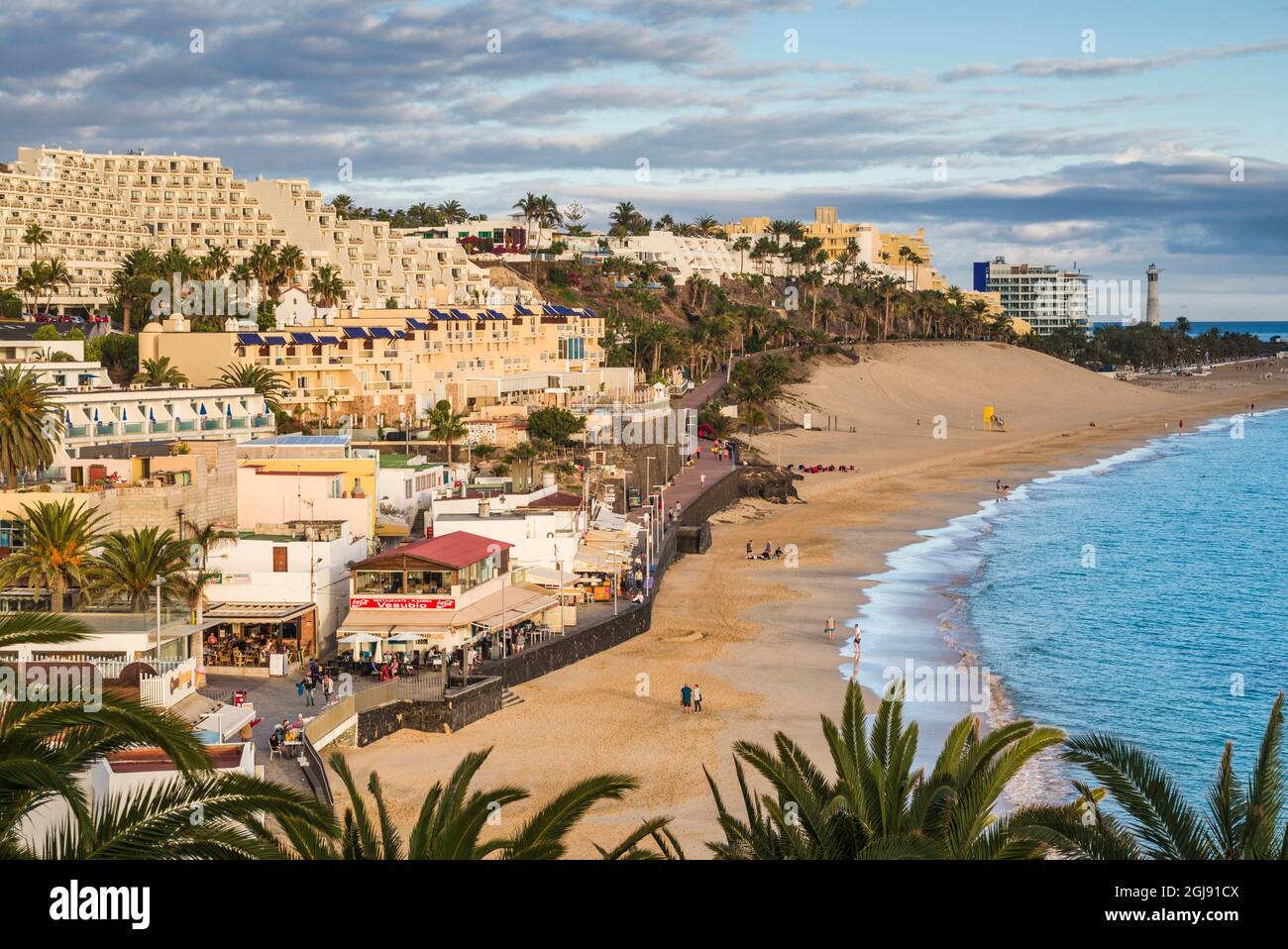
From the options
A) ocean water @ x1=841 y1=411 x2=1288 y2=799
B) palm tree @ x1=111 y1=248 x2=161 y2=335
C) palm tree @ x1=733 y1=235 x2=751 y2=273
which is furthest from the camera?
palm tree @ x1=733 y1=235 x2=751 y2=273

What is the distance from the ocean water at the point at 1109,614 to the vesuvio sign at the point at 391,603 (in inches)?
462

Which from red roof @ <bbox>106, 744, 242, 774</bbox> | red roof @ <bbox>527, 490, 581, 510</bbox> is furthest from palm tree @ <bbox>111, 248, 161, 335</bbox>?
red roof @ <bbox>106, 744, 242, 774</bbox>

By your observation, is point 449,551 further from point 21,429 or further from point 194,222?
point 194,222

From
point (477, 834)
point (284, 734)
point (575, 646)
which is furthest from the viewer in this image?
point (575, 646)

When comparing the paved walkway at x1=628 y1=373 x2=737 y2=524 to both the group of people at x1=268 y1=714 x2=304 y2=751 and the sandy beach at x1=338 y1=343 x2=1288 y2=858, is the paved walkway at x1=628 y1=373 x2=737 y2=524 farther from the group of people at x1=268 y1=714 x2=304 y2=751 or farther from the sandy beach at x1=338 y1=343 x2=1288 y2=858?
the group of people at x1=268 y1=714 x2=304 y2=751

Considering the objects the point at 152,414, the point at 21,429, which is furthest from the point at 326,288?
the point at 21,429

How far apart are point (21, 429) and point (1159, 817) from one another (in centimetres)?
3325

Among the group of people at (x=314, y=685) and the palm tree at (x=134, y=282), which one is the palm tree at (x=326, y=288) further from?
the group of people at (x=314, y=685)

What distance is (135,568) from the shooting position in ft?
109

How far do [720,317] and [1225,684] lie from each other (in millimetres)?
92432

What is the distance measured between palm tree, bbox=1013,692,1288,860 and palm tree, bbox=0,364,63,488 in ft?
106

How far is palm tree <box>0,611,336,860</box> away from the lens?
A: 10781 mm
